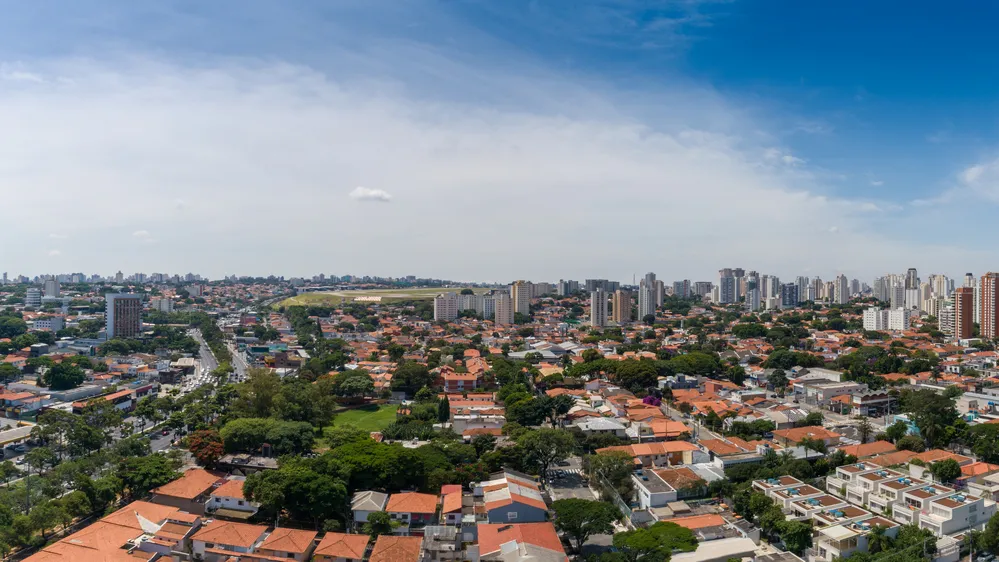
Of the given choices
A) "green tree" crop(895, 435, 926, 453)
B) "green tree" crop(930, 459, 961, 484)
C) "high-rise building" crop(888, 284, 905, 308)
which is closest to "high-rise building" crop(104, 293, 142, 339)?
"green tree" crop(895, 435, 926, 453)

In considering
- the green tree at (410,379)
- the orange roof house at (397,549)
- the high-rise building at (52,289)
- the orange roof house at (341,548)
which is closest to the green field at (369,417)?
the green tree at (410,379)

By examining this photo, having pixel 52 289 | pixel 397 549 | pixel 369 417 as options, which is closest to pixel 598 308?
pixel 369 417

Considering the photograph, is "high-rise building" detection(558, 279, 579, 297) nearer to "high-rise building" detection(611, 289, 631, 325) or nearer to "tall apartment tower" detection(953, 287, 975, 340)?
"high-rise building" detection(611, 289, 631, 325)

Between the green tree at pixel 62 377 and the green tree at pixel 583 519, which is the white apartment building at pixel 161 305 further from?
the green tree at pixel 583 519

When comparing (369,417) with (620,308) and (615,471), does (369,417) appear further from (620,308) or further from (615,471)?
(620,308)

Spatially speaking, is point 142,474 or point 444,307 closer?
point 142,474

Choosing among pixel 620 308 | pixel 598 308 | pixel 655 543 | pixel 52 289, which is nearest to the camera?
pixel 655 543
